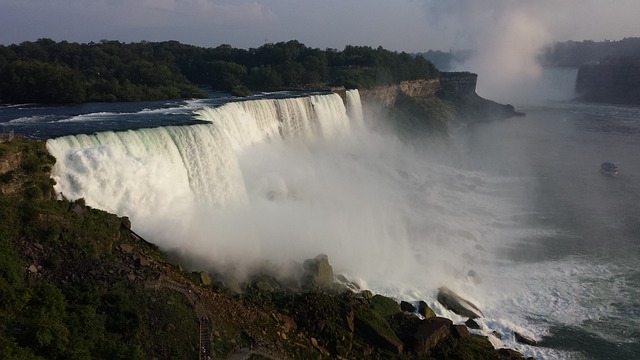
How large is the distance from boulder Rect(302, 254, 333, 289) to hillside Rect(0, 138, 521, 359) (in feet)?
0.55

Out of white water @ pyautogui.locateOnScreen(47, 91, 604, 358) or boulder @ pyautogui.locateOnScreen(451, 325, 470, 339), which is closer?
boulder @ pyautogui.locateOnScreen(451, 325, 470, 339)

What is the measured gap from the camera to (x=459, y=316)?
17.2 metres

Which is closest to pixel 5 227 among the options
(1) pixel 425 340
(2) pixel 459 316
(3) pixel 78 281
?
(3) pixel 78 281

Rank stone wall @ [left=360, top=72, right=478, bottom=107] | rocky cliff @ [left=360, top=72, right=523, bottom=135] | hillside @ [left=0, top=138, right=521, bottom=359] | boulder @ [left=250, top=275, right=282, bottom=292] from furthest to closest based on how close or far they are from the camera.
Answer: stone wall @ [left=360, top=72, right=478, bottom=107] < rocky cliff @ [left=360, top=72, right=523, bottom=135] < boulder @ [left=250, top=275, right=282, bottom=292] < hillside @ [left=0, top=138, right=521, bottom=359]

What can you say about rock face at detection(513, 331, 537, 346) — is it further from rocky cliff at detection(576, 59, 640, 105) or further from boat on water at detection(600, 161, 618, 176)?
rocky cliff at detection(576, 59, 640, 105)

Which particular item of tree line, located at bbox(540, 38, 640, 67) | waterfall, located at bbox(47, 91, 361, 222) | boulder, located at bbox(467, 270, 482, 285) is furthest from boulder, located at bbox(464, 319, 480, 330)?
tree line, located at bbox(540, 38, 640, 67)

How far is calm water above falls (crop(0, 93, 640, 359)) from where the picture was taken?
16.7 metres

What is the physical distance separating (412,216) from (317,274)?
469 inches

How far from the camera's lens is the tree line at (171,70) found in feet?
102

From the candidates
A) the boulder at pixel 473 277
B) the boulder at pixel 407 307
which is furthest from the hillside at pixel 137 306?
the boulder at pixel 473 277

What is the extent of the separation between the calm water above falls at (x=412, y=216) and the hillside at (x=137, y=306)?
1.76 m

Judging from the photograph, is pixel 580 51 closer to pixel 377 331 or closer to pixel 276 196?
pixel 276 196

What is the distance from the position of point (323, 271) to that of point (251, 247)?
2.54m

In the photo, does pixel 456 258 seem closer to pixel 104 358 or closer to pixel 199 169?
pixel 199 169
